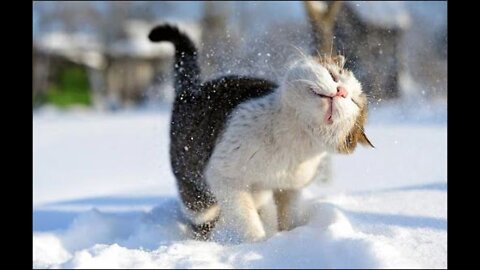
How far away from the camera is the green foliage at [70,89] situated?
1988cm

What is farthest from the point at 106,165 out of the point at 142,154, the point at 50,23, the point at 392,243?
the point at 50,23

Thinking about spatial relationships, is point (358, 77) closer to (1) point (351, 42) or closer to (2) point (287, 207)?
(2) point (287, 207)

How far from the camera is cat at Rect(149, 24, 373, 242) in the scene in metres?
2.01

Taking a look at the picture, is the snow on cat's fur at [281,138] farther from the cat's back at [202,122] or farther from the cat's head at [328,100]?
the cat's back at [202,122]

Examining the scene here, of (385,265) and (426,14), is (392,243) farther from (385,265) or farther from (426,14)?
(426,14)

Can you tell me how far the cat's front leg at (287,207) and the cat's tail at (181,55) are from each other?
0.78m

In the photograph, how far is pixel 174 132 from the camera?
281cm

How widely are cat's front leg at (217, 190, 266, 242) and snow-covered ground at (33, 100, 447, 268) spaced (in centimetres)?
17

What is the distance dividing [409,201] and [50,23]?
63.3 ft

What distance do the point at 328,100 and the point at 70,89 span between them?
67.3ft

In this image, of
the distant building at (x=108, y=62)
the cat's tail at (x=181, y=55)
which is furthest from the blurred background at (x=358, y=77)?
the distant building at (x=108, y=62)

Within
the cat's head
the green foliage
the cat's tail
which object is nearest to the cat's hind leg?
the cat's head

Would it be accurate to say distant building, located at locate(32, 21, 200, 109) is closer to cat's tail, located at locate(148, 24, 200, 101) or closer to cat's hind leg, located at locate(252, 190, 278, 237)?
cat's tail, located at locate(148, 24, 200, 101)

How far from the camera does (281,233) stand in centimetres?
200
